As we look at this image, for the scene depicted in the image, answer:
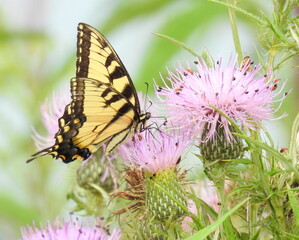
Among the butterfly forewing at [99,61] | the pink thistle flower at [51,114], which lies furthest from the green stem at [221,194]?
the pink thistle flower at [51,114]

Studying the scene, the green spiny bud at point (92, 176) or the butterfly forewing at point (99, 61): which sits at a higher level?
the butterfly forewing at point (99, 61)

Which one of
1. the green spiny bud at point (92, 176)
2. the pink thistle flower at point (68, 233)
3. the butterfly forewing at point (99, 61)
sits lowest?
the pink thistle flower at point (68, 233)

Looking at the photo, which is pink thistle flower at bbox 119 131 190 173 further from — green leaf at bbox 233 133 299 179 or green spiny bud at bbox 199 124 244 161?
green leaf at bbox 233 133 299 179

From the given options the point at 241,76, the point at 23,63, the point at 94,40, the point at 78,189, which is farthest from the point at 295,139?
the point at 23,63

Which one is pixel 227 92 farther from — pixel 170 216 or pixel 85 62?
pixel 85 62

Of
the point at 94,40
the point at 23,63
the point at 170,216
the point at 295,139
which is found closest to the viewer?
the point at 295,139

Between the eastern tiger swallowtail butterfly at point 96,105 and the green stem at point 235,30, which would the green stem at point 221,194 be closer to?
the green stem at point 235,30

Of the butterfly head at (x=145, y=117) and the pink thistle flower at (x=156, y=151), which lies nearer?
the pink thistle flower at (x=156, y=151)
